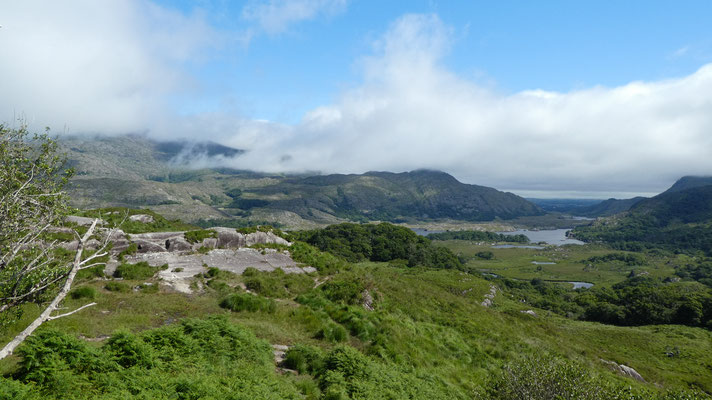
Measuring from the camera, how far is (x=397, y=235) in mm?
140875

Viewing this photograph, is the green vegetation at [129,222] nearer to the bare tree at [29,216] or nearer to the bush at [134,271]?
the bush at [134,271]

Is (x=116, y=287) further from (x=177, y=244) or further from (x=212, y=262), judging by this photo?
(x=177, y=244)

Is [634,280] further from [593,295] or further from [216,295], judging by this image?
[216,295]

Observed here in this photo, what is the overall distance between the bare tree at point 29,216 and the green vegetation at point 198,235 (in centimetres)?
2232

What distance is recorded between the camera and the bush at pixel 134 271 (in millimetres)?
26281

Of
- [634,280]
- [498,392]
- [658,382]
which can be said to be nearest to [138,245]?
[498,392]

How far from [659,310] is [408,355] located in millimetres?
119474

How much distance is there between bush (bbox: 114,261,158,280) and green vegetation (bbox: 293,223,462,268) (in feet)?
287

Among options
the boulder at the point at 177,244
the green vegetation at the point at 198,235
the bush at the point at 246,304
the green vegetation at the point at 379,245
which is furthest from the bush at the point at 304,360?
the green vegetation at the point at 379,245

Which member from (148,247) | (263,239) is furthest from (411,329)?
(148,247)

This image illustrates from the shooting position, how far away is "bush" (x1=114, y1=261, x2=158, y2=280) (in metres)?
26.3

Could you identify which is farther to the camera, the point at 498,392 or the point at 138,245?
the point at 138,245

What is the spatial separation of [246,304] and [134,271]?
11611 mm

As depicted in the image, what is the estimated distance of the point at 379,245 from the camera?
130m
